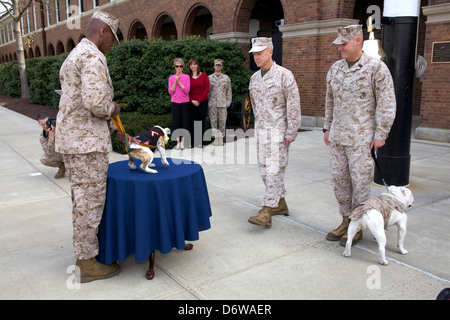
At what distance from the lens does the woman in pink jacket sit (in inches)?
335

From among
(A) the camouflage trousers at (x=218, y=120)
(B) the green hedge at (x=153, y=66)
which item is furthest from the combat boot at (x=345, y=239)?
(B) the green hedge at (x=153, y=66)

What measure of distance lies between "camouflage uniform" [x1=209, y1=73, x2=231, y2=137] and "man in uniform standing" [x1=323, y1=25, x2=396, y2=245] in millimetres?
5376

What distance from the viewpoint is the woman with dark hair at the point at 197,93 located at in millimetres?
8812

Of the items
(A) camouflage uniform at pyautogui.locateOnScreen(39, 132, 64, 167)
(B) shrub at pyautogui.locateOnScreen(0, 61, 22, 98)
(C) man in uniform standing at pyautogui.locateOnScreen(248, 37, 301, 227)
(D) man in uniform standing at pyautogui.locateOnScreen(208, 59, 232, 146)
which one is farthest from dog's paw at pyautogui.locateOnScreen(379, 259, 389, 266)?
(B) shrub at pyautogui.locateOnScreen(0, 61, 22, 98)

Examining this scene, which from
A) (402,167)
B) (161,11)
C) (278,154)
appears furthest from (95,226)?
(161,11)

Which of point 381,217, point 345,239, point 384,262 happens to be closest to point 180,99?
point 345,239

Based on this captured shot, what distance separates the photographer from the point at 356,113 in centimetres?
381

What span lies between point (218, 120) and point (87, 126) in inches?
261

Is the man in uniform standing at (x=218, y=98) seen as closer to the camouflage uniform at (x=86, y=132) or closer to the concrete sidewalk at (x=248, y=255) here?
the concrete sidewalk at (x=248, y=255)

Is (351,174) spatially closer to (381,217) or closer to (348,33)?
(381,217)

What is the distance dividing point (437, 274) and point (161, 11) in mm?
19668

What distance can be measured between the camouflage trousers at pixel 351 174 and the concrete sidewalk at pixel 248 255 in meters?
0.47

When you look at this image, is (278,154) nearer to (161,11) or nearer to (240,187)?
(240,187)

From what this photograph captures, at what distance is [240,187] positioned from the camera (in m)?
6.12
